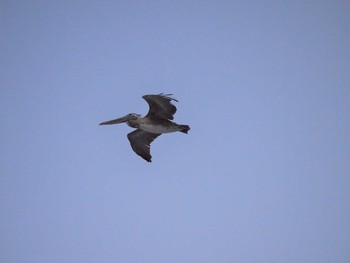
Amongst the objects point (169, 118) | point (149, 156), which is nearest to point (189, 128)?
point (169, 118)

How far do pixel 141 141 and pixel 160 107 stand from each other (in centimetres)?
245

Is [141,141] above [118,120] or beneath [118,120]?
beneath

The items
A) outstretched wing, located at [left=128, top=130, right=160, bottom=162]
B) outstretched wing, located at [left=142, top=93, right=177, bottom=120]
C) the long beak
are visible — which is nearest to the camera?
outstretched wing, located at [left=142, top=93, right=177, bottom=120]

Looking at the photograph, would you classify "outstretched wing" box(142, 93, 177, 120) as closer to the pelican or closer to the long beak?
the pelican

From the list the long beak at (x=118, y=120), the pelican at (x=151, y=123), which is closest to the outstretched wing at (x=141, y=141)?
the pelican at (x=151, y=123)

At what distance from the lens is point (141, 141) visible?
20328 millimetres

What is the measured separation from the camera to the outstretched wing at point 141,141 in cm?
2020

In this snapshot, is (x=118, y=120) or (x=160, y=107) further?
(x=118, y=120)

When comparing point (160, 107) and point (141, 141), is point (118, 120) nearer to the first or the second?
point (141, 141)

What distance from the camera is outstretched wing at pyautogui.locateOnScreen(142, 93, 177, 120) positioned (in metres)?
17.7

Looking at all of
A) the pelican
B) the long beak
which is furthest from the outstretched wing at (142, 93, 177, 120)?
the long beak

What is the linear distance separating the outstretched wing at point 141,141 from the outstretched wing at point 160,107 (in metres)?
1.49

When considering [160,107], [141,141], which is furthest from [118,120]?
[160,107]

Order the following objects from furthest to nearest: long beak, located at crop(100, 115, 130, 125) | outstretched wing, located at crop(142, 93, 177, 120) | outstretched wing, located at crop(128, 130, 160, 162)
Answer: outstretched wing, located at crop(128, 130, 160, 162), long beak, located at crop(100, 115, 130, 125), outstretched wing, located at crop(142, 93, 177, 120)
